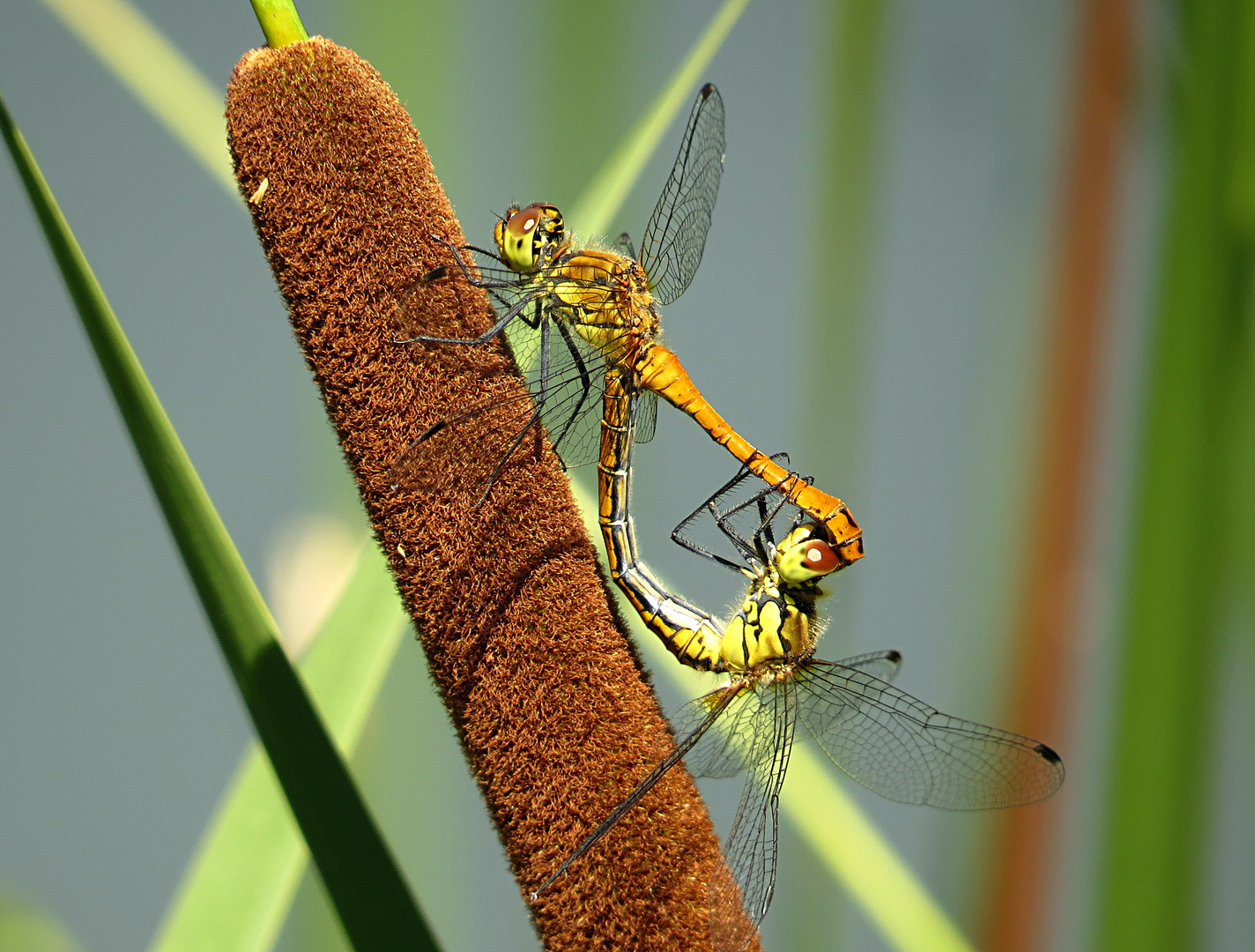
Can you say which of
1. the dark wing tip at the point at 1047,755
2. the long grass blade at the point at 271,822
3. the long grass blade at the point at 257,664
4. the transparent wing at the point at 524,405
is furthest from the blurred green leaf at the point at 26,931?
the dark wing tip at the point at 1047,755

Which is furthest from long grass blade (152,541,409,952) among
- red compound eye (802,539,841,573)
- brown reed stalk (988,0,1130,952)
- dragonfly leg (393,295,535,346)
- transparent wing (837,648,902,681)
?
brown reed stalk (988,0,1130,952)

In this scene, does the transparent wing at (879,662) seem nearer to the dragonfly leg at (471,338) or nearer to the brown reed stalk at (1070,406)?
the brown reed stalk at (1070,406)

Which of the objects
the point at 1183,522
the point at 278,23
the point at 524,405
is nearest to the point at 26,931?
the point at 524,405

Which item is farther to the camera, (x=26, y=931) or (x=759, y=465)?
(x=759, y=465)

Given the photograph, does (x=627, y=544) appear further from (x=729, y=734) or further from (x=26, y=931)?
(x=26, y=931)

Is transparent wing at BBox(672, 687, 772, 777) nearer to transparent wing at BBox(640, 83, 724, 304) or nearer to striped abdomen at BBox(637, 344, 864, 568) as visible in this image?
striped abdomen at BBox(637, 344, 864, 568)
